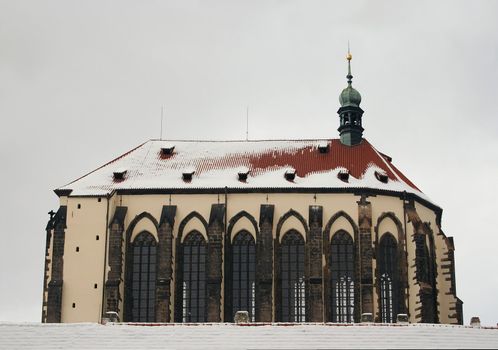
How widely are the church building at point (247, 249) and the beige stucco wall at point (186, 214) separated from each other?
63 millimetres

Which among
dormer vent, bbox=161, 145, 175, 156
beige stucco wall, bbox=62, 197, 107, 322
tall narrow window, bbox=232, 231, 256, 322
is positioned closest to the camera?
beige stucco wall, bbox=62, 197, 107, 322

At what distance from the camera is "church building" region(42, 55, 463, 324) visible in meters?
67.6

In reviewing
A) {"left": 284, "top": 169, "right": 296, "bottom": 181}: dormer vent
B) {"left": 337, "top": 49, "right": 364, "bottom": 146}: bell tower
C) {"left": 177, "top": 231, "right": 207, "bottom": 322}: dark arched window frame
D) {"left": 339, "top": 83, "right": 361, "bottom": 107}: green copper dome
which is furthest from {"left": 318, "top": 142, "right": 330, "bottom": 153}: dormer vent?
{"left": 177, "top": 231, "right": 207, "bottom": 322}: dark arched window frame

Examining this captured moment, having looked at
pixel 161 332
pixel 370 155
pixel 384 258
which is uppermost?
pixel 370 155

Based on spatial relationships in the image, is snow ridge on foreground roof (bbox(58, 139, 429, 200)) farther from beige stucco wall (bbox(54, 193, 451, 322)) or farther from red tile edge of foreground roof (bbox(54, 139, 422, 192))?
beige stucco wall (bbox(54, 193, 451, 322))

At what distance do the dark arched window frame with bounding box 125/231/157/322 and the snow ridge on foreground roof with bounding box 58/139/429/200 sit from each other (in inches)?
141

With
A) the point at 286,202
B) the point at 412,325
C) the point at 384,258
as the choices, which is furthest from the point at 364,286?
the point at 412,325

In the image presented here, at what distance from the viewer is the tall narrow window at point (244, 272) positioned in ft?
224

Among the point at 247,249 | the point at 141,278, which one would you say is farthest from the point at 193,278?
the point at 247,249

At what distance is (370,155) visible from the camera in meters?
74.1

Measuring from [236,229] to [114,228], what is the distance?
7562mm

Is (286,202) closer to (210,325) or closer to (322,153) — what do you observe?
(322,153)

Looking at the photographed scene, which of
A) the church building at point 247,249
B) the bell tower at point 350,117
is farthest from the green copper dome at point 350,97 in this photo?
the church building at point 247,249

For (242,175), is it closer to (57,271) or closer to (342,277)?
(342,277)
